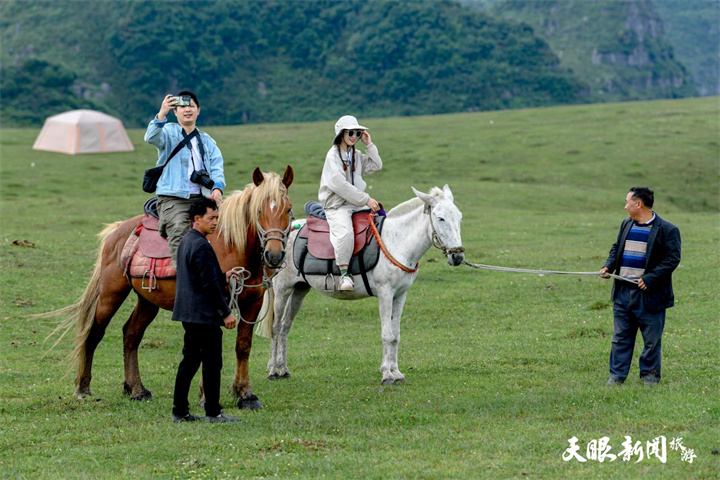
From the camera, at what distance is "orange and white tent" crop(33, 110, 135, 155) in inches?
1964

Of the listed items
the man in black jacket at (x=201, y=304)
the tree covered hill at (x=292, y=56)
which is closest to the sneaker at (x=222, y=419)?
the man in black jacket at (x=201, y=304)

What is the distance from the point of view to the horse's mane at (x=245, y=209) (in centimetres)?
979

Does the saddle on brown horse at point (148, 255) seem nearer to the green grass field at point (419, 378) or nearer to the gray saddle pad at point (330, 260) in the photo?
the green grass field at point (419, 378)

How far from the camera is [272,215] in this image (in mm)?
9680

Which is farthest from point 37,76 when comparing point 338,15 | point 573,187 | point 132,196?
point 573,187

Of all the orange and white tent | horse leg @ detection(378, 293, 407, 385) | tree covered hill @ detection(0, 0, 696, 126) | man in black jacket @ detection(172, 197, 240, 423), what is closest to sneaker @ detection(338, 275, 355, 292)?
horse leg @ detection(378, 293, 407, 385)

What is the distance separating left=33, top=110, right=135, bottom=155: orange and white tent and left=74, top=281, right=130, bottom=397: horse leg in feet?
133

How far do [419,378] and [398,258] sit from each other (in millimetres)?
1818

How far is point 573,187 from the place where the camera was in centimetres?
3981

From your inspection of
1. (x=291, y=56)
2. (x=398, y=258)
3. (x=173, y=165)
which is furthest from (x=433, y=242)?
(x=291, y=56)

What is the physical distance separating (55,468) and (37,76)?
101 meters

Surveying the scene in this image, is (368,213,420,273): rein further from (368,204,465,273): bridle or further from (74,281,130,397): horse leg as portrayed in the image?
(74,281,130,397): horse leg

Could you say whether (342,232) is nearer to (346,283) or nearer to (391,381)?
(346,283)

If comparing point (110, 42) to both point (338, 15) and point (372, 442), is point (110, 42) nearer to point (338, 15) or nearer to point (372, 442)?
point (338, 15)
